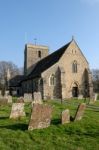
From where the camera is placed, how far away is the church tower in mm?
57719

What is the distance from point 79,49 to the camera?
1890 inches

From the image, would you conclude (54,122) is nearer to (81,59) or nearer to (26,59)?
(81,59)

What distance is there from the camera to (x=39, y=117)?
12.8 meters

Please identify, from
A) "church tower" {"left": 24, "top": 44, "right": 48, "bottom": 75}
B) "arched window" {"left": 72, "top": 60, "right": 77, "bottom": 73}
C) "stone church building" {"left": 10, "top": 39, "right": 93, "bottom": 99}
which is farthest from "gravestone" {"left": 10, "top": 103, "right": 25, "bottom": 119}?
"church tower" {"left": 24, "top": 44, "right": 48, "bottom": 75}

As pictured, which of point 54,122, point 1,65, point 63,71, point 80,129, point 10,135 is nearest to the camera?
point 10,135

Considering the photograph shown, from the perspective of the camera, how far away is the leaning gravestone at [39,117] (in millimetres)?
12479

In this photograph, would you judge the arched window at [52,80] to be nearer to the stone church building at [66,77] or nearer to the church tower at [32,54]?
the stone church building at [66,77]

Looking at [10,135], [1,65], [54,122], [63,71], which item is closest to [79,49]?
[63,71]

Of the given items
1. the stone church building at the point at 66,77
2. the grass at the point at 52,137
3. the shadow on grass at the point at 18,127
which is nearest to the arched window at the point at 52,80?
the stone church building at the point at 66,77

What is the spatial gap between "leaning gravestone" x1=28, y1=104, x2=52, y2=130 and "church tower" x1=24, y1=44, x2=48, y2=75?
145ft

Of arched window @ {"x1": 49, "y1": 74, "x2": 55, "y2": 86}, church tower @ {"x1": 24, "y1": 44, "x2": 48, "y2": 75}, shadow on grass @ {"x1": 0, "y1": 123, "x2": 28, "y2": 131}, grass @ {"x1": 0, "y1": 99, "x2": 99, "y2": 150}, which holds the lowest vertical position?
grass @ {"x1": 0, "y1": 99, "x2": 99, "y2": 150}

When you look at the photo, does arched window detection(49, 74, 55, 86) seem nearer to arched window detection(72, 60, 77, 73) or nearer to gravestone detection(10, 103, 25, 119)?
arched window detection(72, 60, 77, 73)

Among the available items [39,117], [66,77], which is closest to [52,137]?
[39,117]

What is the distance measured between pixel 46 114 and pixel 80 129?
1787 millimetres
